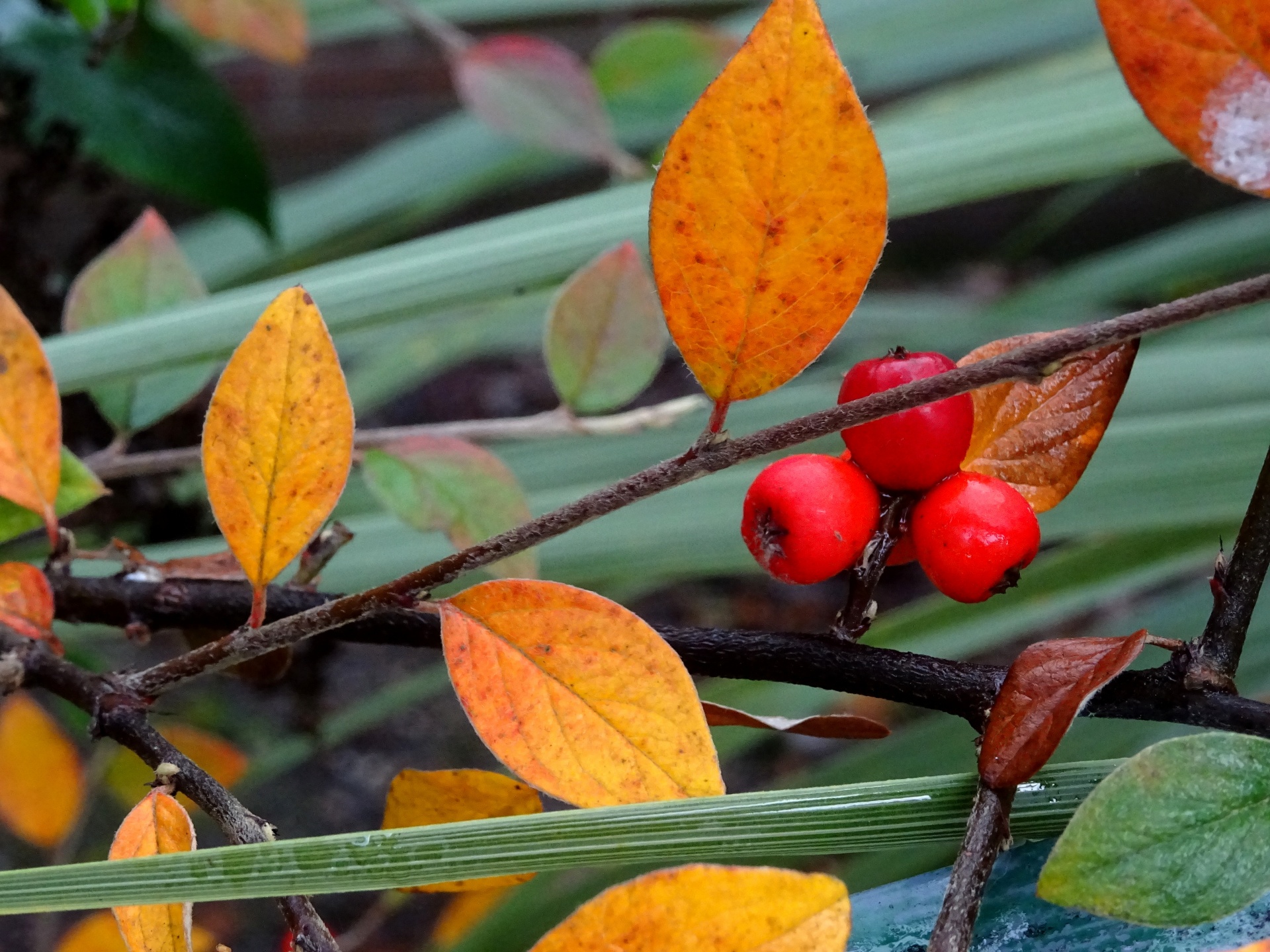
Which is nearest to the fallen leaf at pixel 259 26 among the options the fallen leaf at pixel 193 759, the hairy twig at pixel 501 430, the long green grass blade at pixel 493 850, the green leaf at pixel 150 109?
the green leaf at pixel 150 109

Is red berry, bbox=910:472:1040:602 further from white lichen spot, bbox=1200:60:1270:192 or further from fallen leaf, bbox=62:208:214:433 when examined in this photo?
fallen leaf, bbox=62:208:214:433

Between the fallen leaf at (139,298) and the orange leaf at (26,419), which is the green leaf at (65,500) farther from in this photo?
the fallen leaf at (139,298)

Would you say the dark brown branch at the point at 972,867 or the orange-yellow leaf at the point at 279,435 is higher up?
the orange-yellow leaf at the point at 279,435

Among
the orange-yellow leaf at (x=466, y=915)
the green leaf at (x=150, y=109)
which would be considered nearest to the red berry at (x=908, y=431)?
the orange-yellow leaf at (x=466, y=915)

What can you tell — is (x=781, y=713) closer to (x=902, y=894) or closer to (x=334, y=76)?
(x=902, y=894)

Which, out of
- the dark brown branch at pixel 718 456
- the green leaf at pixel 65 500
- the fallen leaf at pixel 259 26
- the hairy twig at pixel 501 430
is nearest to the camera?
the dark brown branch at pixel 718 456

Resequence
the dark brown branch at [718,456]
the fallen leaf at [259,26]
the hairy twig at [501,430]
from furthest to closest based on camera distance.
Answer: the fallen leaf at [259,26], the hairy twig at [501,430], the dark brown branch at [718,456]

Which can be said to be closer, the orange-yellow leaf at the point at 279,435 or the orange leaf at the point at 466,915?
the orange-yellow leaf at the point at 279,435

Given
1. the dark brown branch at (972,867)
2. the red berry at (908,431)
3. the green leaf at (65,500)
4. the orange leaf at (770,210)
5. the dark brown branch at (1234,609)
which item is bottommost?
the dark brown branch at (972,867)
